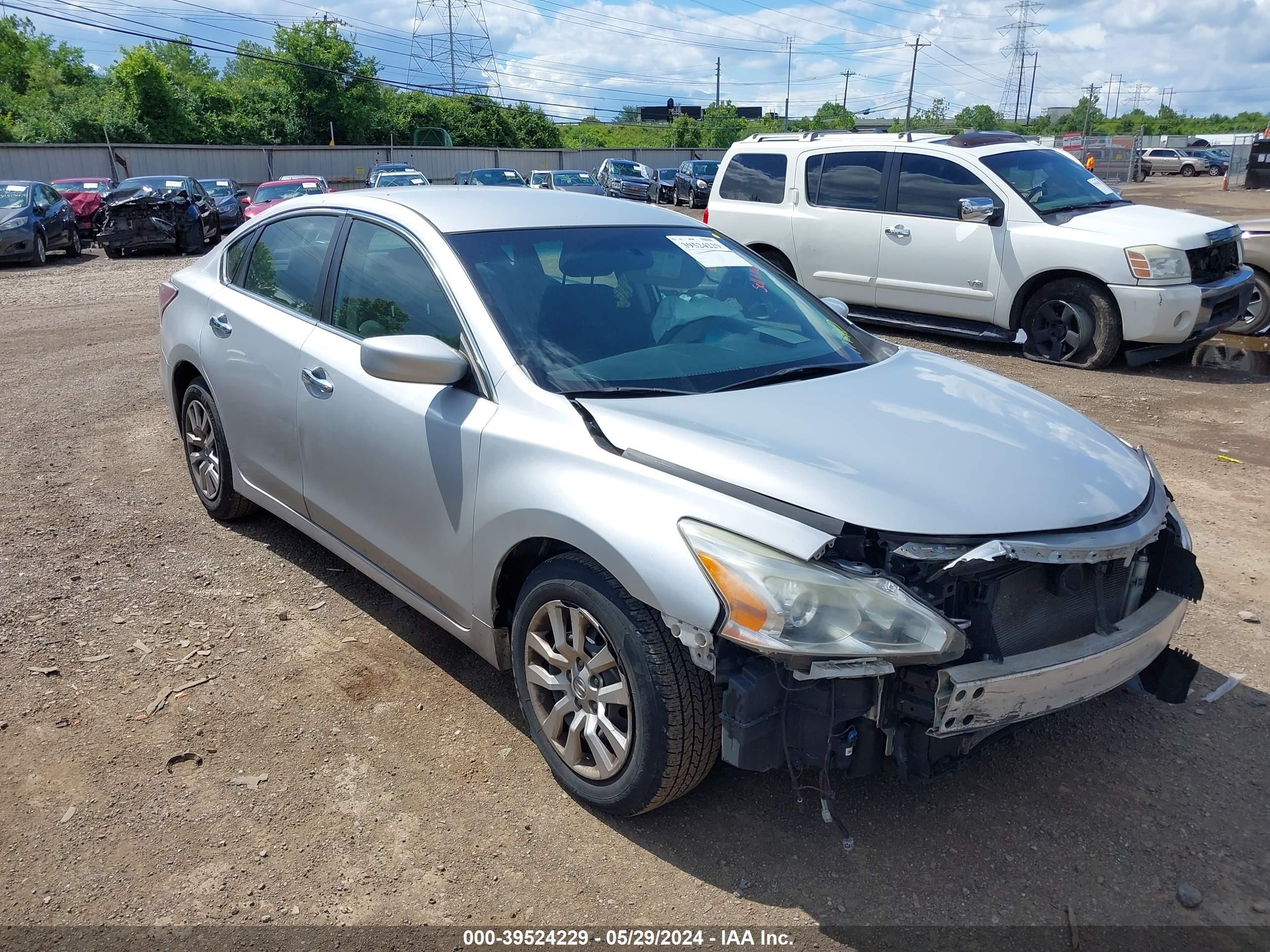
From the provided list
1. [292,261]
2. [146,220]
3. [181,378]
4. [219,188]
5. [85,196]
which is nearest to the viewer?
[292,261]

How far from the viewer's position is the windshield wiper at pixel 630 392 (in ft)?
10.00

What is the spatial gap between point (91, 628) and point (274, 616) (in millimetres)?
718

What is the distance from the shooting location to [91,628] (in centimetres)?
404

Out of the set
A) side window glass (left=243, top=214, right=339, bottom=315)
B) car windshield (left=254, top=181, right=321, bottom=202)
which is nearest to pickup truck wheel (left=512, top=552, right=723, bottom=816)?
side window glass (left=243, top=214, right=339, bottom=315)

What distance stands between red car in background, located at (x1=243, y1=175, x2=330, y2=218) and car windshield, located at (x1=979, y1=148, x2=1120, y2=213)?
52.6ft

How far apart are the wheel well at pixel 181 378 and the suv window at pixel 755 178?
6946 millimetres

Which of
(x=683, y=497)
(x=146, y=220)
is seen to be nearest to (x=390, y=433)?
(x=683, y=497)

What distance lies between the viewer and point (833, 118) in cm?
9619

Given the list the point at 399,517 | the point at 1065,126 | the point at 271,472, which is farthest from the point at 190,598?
the point at 1065,126

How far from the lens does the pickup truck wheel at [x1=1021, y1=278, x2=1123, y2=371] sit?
27.4 ft

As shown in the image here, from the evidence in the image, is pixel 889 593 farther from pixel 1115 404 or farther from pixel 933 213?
pixel 933 213

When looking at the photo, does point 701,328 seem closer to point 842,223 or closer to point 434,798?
point 434,798

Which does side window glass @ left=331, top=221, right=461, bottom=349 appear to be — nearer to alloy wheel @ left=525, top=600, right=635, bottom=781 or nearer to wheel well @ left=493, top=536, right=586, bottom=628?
wheel well @ left=493, top=536, right=586, bottom=628

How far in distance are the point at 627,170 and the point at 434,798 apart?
113 ft
